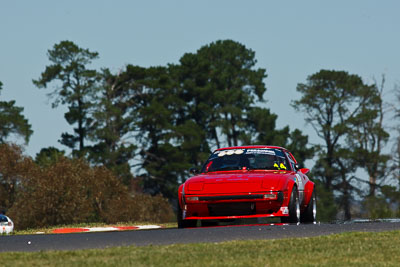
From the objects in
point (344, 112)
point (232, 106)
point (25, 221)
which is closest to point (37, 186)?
point (25, 221)

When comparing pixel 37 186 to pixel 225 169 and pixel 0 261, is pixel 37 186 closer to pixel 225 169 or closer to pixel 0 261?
pixel 225 169

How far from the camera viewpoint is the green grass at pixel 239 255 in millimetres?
9797

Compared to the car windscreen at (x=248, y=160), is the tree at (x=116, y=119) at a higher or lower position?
higher

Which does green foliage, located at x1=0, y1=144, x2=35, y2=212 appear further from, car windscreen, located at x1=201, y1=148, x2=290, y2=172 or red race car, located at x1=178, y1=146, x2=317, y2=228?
red race car, located at x1=178, y1=146, x2=317, y2=228

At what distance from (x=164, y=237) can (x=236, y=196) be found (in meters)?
3.02

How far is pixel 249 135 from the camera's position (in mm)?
73938

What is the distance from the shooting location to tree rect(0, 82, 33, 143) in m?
70.3

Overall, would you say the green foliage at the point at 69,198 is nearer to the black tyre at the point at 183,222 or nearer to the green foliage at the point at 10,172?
the green foliage at the point at 10,172

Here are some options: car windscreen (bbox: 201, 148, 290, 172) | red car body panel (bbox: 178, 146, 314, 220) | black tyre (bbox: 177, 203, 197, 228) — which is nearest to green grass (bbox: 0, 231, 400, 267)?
red car body panel (bbox: 178, 146, 314, 220)

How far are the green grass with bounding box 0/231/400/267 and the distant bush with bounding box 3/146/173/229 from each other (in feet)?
103

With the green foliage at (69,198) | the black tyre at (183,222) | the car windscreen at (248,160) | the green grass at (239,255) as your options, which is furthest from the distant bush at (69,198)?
the green grass at (239,255)

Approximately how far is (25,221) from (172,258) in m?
35.2

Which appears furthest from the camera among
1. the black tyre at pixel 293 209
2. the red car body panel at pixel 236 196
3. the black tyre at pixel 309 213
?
the black tyre at pixel 309 213

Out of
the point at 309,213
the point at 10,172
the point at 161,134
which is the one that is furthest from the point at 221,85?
the point at 309,213
